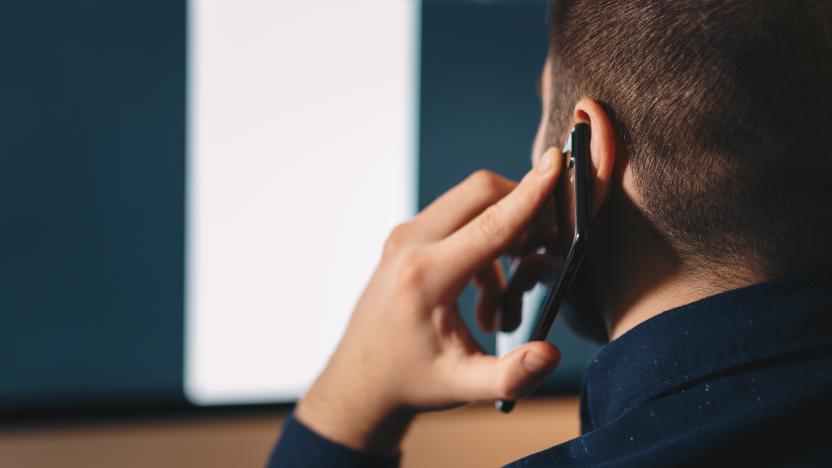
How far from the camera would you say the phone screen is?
39cm

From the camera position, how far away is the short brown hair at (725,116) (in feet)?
1.19

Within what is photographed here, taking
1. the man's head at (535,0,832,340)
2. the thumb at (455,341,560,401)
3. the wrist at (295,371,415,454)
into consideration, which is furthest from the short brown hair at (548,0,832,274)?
the wrist at (295,371,415,454)

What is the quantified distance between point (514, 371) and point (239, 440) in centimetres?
39

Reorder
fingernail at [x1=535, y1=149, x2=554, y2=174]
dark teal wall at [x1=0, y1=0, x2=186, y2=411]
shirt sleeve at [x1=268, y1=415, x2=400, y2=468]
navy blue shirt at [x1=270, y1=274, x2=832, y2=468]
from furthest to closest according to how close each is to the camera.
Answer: dark teal wall at [x1=0, y1=0, x2=186, y2=411]
shirt sleeve at [x1=268, y1=415, x2=400, y2=468]
fingernail at [x1=535, y1=149, x2=554, y2=174]
navy blue shirt at [x1=270, y1=274, x2=832, y2=468]

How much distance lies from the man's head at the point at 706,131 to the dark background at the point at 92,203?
41 centimetres

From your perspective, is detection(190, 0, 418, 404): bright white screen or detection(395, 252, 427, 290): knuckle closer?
detection(395, 252, 427, 290): knuckle

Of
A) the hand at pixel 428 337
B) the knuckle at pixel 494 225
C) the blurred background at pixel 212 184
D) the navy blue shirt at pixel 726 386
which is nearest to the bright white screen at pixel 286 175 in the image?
the blurred background at pixel 212 184

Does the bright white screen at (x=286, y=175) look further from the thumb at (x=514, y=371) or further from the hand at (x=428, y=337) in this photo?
the thumb at (x=514, y=371)

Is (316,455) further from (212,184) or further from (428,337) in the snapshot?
(212,184)

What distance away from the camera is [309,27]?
2.34ft

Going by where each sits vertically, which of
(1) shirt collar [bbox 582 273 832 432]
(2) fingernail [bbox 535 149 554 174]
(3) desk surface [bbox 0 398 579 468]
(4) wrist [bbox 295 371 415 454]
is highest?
(2) fingernail [bbox 535 149 554 174]

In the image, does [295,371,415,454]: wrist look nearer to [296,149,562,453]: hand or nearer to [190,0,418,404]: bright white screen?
[296,149,562,453]: hand

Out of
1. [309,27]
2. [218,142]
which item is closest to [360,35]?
[309,27]

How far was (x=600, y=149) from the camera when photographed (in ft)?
1.30
